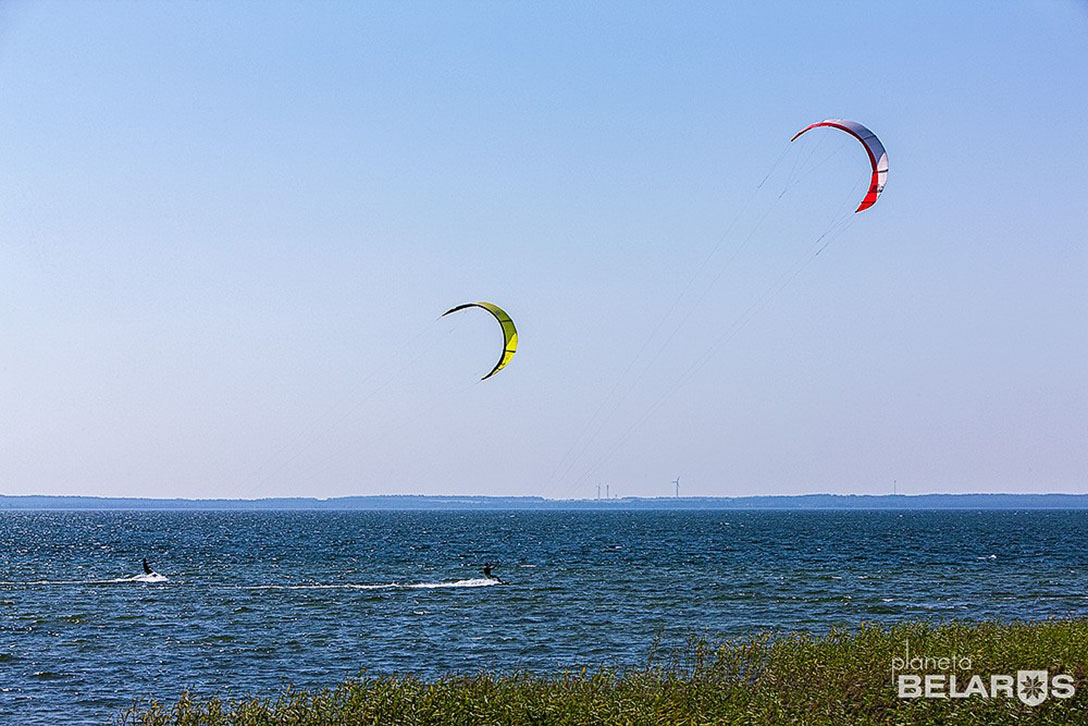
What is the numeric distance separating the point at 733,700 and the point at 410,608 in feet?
87.1

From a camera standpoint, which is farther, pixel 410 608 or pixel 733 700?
pixel 410 608

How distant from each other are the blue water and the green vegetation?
7.93 meters

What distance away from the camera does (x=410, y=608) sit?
44844 millimetres

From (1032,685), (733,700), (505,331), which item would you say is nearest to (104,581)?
(505,331)

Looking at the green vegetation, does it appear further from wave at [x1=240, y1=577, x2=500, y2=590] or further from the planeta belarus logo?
wave at [x1=240, y1=577, x2=500, y2=590]

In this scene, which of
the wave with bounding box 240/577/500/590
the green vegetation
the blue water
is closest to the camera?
the green vegetation

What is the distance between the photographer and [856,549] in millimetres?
92562

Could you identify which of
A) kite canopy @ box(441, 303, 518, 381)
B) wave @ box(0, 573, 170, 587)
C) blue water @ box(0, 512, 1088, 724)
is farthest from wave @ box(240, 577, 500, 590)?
kite canopy @ box(441, 303, 518, 381)

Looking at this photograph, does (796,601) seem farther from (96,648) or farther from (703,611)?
(96,648)

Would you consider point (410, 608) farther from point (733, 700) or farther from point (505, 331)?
point (733, 700)

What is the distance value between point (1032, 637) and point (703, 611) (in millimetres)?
19325

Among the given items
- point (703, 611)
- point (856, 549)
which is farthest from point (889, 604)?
point (856, 549)

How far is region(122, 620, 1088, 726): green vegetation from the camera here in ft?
60.3

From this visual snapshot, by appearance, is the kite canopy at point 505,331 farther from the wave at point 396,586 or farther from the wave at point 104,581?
the wave at point 104,581
